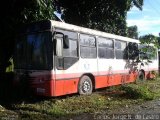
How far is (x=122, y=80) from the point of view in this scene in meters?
15.7

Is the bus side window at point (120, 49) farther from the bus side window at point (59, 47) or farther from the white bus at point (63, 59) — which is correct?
the bus side window at point (59, 47)

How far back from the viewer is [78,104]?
1096 centimetres

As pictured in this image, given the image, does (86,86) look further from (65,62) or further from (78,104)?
(78,104)

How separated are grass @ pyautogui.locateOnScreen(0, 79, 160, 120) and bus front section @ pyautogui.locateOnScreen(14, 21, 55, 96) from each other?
57 centimetres

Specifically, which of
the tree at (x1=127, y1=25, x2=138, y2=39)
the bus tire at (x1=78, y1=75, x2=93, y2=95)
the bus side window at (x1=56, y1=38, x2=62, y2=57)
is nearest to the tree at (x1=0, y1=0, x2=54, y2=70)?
the bus side window at (x1=56, y1=38, x2=62, y2=57)

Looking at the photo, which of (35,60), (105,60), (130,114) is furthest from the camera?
(105,60)

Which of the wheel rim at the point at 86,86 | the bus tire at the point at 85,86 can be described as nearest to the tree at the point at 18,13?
the bus tire at the point at 85,86

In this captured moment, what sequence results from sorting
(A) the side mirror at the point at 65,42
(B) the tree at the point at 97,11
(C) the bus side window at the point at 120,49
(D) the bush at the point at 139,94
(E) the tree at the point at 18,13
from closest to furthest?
(A) the side mirror at the point at 65,42 → (D) the bush at the point at 139,94 → (E) the tree at the point at 18,13 → (C) the bus side window at the point at 120,49 → (B) the tree at the point at 97,11

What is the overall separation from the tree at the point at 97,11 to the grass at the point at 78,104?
7759mm

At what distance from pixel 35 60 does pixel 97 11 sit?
10091mm

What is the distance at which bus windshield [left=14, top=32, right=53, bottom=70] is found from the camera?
35.9 feet

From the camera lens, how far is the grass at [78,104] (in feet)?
31.5

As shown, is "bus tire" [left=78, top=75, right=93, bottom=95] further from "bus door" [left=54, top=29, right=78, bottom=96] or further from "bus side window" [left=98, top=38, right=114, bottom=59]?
"bus side window" [left=98, top=38, right=114, bottom=59]

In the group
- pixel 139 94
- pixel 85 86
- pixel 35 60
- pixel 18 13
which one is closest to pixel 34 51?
pixel 35 60
